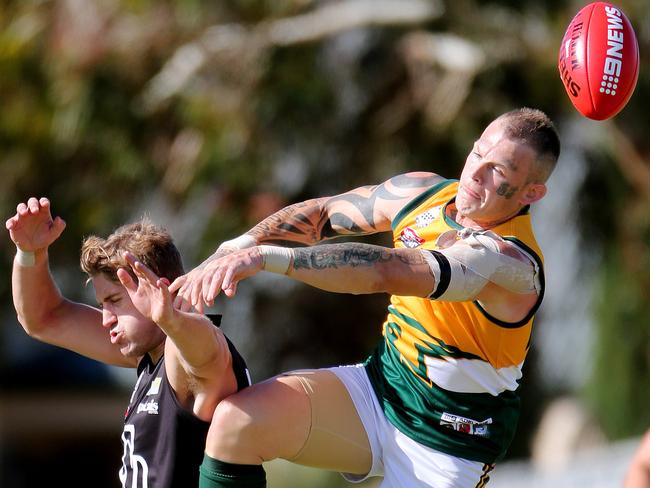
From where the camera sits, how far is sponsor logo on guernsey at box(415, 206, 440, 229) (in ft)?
16.0

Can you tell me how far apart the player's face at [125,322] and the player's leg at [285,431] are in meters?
0.47

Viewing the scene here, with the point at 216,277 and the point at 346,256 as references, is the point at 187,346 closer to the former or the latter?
the point at 216,277

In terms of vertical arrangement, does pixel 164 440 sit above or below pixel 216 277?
below

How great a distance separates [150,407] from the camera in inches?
185

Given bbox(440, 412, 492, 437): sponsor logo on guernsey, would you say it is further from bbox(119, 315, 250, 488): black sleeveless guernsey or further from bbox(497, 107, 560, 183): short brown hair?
bbox(497, 107, 560, 183): short brown hair

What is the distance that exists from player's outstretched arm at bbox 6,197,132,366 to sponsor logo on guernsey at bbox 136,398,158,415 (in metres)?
0.56

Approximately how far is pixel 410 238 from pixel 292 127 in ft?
27.8

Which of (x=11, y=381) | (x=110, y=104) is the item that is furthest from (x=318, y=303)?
(x=11, y=381)

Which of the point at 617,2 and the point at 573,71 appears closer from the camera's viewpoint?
the point at 573,71

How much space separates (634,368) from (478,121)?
3105mm

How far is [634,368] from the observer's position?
1253 cm

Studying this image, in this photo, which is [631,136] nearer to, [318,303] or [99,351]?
[318,303]

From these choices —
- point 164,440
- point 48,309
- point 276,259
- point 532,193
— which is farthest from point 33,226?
point 532,193

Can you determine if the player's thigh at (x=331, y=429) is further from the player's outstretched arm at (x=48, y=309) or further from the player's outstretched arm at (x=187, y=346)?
the player's outstretched arm at (x=48, y=309)
